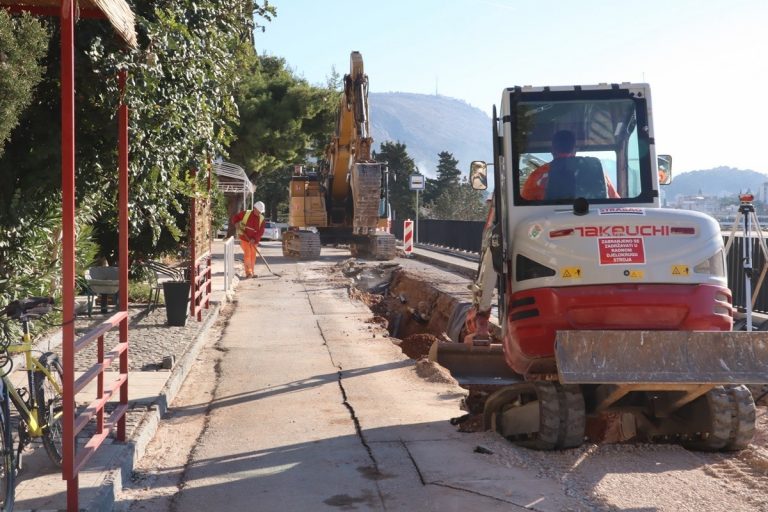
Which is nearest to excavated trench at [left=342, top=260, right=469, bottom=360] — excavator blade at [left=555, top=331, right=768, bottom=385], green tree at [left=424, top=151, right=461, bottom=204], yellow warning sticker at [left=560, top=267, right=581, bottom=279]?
yellow warning sticker at [left=560, top=267, right=581, bottom=279]

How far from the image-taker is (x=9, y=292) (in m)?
9.73

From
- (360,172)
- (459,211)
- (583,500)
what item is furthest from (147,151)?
(459,211)

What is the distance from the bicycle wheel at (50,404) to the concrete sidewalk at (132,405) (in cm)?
16

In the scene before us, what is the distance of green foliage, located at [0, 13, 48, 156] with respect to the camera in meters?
7.31

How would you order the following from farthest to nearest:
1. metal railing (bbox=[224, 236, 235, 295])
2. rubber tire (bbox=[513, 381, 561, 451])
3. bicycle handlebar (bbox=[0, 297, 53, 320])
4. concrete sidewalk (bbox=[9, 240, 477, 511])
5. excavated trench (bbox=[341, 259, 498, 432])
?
metal railing (bbox=[224, 236, 235, 295]) < excavated trench (bbox=[341, 259, 498, 432]) < rubber tire (bbox=[513, 381, 561, 451]) < concrete sidewalk (bbox=[9, 240, 477, 511]) < bicycle handlebar (bbox=[0, 297, 53, 320])

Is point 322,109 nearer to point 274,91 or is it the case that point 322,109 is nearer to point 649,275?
point 274,91

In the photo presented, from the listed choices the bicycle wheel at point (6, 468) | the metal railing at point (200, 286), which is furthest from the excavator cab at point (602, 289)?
the metal railing at point (200, 286)

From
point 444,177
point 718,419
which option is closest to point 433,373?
point 718,419

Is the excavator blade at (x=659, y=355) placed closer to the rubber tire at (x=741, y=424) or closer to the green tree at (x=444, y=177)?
the rubber tire at (x=741, y=424)

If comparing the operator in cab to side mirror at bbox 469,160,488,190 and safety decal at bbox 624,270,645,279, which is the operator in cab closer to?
side mirror at bbox 469,160,488,190

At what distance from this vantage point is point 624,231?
285 inches

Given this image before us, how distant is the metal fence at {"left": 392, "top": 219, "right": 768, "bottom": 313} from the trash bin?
7.89 m

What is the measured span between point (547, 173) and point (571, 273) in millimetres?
1274

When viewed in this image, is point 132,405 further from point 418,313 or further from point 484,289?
point 418,313
